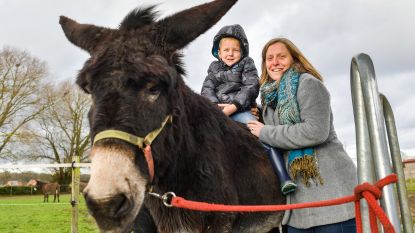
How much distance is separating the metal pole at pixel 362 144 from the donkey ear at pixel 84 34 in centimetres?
198

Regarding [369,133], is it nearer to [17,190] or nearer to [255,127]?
[255,127]

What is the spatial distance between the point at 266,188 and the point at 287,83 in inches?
40.8

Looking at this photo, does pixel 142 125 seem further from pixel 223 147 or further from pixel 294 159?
pixel 294 159

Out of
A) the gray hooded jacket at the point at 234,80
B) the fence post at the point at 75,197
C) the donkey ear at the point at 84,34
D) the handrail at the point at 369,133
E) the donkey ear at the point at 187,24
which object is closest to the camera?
the handrail at the point at 369,133

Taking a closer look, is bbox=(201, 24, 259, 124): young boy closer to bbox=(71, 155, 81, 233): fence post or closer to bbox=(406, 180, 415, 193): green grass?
bbox=(71, 155, 81, 233): fence post

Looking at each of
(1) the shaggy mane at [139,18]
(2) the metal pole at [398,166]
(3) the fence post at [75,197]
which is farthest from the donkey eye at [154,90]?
(3) the fence post at [75,197]

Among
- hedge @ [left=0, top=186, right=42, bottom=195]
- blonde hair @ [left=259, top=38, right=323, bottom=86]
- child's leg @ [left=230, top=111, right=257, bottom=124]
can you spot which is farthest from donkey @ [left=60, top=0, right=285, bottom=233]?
hedge @ [left=0, top=186, right=42, bottom=195]

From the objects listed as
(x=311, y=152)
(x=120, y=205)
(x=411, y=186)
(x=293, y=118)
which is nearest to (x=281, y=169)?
(x=311, y=152)

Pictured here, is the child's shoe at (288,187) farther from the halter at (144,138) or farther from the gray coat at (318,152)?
the halter at (144,138)

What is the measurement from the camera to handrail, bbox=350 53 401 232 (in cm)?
171

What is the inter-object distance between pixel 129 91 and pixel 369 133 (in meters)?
1.46

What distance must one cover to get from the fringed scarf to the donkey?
329mm

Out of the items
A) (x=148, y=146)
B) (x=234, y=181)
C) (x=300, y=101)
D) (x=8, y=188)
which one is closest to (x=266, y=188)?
(x=234, y=181)

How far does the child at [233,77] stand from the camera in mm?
4391
